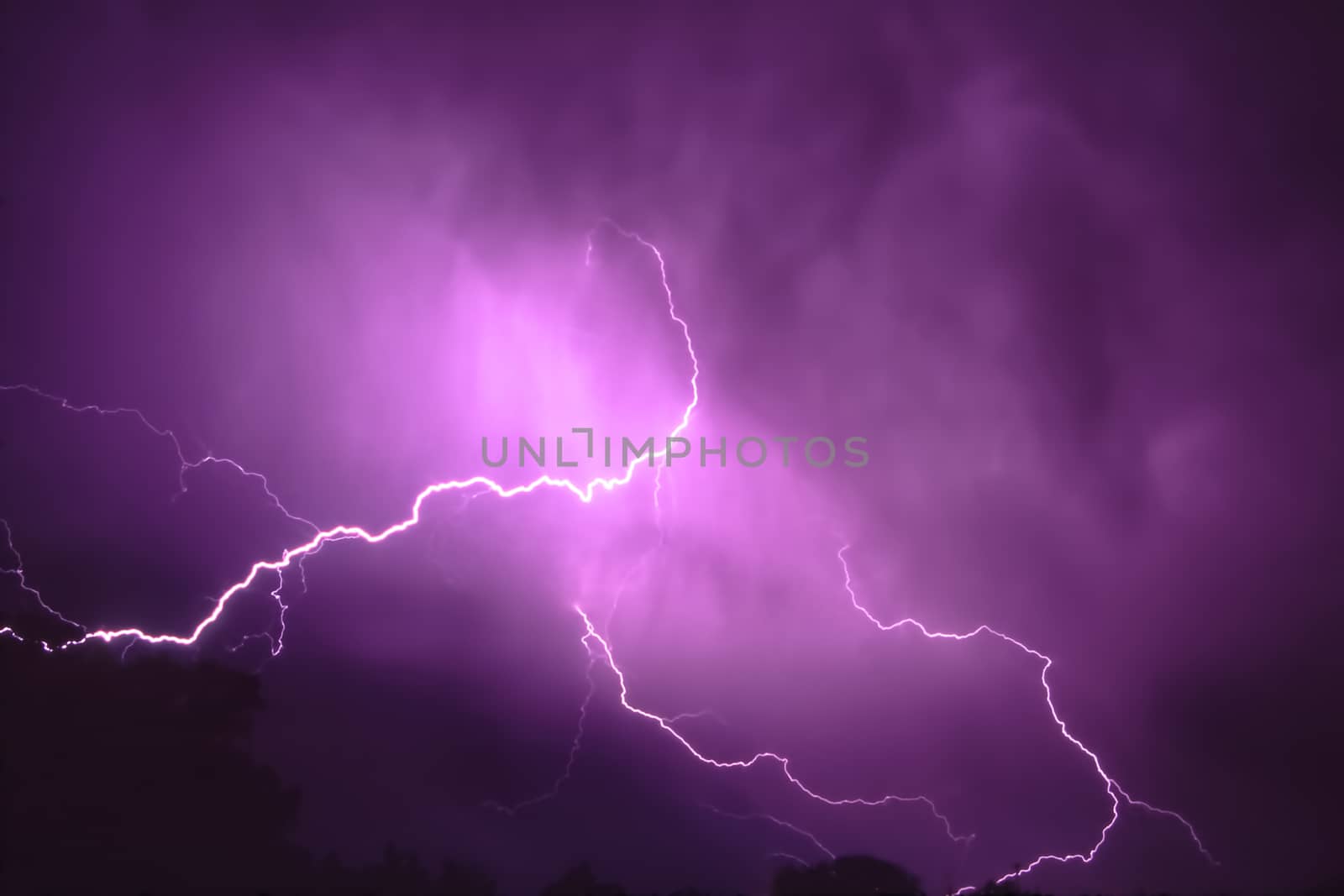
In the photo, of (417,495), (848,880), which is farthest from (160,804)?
(848,880)

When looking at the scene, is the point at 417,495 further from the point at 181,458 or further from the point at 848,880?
the point at 848,880

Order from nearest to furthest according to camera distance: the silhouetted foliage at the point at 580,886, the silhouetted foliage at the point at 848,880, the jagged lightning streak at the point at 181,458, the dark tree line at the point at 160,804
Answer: the dark tree line at the point at 160,804, the silhouetted foliage at the point at 848,880, the silhouetted foliage at the point at 580,886, the jagged lightning streak at the point at 181,458

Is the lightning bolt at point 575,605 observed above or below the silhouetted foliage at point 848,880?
above

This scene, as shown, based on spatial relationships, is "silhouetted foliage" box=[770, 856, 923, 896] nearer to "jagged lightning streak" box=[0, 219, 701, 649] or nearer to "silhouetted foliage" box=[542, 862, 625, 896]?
"silhouetted foliage" box=[542, 862, 625, 896]

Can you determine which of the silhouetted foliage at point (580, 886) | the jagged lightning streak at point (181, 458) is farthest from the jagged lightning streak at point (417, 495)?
the silhouetted foliage at point (580, 886)

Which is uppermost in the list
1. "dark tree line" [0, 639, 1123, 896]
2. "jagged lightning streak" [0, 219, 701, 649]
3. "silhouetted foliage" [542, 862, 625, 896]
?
"jagged lightning streak" [0, 219, 701, 649]

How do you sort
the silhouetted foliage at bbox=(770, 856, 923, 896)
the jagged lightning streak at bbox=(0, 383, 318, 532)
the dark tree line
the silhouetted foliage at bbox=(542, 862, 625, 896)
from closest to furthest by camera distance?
1. the dark tree line
2. the silhouetted foliage at bbox=(770, 856, 923, 896)
3. the silhouetted foliage at bbox=(542, 862, 625, 896)
4. the jagged lightning streak at bbox=(0, 383, 318, 532)

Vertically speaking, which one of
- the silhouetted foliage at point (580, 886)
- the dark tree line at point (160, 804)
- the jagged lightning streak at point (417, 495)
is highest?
the jagged lightning streak at point (417, 495)

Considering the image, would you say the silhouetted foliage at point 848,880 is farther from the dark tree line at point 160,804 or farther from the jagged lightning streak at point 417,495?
the jagged lightning streak at point 417,495

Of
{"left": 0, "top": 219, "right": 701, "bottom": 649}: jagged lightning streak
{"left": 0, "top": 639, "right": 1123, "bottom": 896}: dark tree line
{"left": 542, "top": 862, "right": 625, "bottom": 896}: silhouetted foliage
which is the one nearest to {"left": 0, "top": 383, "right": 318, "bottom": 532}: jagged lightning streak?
{"left": 0, "top": 219, "right": 701, "bottom": 649}: jagged lightning streak

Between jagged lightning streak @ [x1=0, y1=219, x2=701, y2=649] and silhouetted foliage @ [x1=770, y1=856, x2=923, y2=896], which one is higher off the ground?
jagged lightning streak @ [x1=0, y1=219, x2=701, y2=649]

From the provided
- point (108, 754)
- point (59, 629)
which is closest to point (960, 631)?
point (108, 754)
